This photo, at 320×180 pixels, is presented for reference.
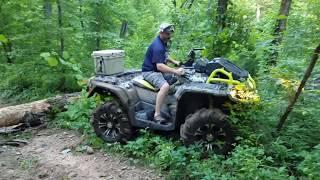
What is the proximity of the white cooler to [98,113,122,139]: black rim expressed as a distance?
0.84 m

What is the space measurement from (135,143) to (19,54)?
7.05m

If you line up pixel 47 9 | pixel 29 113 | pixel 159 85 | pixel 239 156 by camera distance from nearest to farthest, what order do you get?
pixel 239 156
pixel 159 85
pixel 29 113
pixel 47 9

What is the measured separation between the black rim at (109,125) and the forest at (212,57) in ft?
0.62

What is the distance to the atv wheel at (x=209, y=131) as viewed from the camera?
5.62 meters

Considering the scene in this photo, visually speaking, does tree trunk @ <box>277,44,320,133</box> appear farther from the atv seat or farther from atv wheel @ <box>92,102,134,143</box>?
atv wheel @ <box>92,102,134,143</box>

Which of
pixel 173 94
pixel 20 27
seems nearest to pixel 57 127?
pixel 173 94

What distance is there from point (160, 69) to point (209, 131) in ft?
4.42

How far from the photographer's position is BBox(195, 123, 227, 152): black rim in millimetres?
5652

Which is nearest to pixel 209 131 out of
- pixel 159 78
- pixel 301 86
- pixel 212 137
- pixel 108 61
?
pixel 212 137

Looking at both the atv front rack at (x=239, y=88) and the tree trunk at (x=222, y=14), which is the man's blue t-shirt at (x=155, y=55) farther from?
the tree trunk at (x=222, y=14)

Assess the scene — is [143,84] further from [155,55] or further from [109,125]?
[109,125]

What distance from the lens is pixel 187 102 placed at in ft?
20.2

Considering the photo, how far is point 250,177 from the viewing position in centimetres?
450

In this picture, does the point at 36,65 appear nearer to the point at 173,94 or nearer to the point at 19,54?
the point at 19,54
